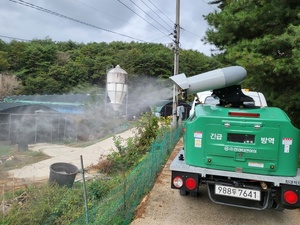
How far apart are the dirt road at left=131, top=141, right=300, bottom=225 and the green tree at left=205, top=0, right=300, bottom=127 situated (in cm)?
309

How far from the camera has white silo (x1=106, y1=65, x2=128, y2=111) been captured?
63.0 feet

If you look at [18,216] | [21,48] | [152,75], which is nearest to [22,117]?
[18,216]

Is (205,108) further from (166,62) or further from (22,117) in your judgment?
(166,62)

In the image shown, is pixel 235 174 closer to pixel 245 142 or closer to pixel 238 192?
pixel 238 192

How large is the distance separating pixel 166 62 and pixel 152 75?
13.5 ft

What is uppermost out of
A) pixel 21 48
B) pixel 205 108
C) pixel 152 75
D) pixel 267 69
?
pixel 21 48

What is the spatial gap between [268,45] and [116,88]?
1440 centimetres

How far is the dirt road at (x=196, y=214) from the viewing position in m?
3.73

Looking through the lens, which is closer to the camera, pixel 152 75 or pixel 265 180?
pixel 265 180

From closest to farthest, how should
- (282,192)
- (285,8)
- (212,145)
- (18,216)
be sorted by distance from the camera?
(282,192), (212,145), (18,216), (285,8)

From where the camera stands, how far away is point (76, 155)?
11.8 m

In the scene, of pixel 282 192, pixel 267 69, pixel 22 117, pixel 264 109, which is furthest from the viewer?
→ pixel 22 117

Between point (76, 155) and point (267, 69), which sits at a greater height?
point (267, 69)

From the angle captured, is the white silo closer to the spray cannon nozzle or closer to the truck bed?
the spray cannon nozzle
